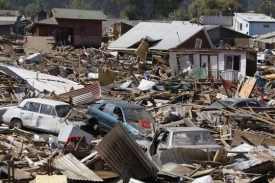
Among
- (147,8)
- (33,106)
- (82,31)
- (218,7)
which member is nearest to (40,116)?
(33,106)

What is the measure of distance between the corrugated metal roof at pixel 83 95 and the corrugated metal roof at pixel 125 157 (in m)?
11.4

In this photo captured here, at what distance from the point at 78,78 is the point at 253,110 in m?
16.2

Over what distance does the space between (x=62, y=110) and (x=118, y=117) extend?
2.00 meters

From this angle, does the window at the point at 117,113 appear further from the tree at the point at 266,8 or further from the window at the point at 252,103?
the tree at the point at 266,8

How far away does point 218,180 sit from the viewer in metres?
13.2

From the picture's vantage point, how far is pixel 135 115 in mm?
19984

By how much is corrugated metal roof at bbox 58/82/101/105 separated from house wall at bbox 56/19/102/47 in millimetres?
36660

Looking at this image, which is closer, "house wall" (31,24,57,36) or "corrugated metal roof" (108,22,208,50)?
"corrugated metal roof" (108,22,208,50)

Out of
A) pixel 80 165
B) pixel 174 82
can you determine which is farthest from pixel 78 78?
pixel 80 165

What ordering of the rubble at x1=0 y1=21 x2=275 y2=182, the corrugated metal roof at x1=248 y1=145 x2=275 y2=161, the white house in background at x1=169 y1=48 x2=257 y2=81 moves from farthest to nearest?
1. the white house in background at x1=169 y1=48 x2=257 y2=81
2. the corrugated metal roof at x1=248 y1=145 x2=275 y2=161
3. the rubble at x1=0 y1=21 x2=275 y2=182

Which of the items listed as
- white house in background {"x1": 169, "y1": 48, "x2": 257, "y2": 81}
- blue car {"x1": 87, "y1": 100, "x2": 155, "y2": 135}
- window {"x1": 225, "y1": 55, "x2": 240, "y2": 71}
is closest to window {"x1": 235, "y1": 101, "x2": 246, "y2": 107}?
blue car {"x1": 87, "y1": 100, "x2": 155, "y2": 135}

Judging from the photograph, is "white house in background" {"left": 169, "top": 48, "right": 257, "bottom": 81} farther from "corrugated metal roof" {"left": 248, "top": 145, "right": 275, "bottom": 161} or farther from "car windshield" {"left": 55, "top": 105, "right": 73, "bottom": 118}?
"corrugated metal roof" {"left": 248, "top": 145, "right": 275, "bottom": 161}

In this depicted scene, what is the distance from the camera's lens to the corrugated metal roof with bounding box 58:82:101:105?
24.8 m

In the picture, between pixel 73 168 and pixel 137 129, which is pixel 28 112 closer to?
pixel 137 129
